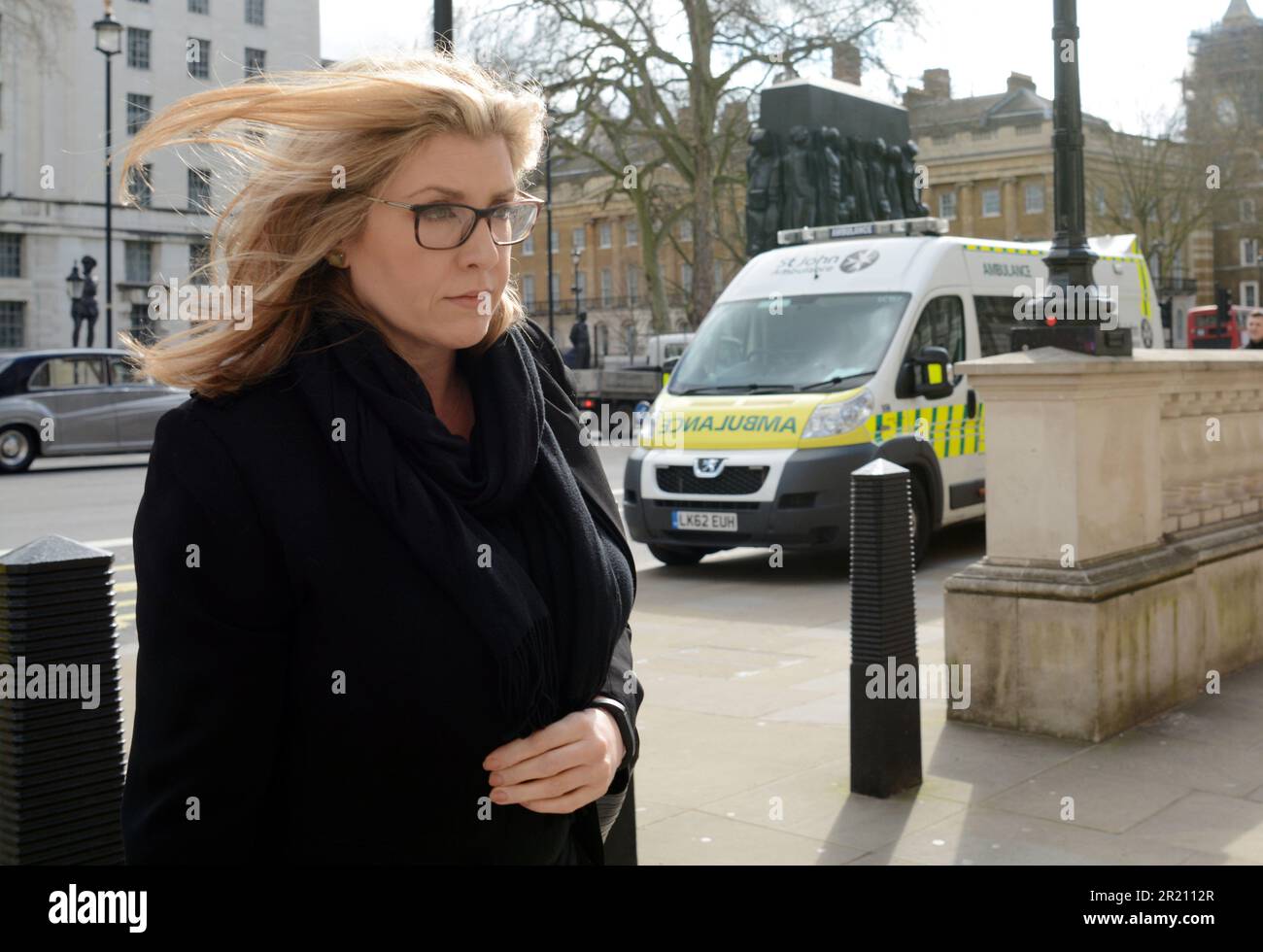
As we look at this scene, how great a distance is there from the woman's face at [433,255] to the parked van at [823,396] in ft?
26.2

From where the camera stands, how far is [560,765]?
5.75 feet

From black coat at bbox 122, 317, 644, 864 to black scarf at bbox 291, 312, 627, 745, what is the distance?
4 centimetres

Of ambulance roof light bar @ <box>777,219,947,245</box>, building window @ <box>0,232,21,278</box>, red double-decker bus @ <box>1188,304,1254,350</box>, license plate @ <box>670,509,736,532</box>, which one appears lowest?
license plate @ <box>670,509,736,532</box>

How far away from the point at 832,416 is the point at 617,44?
26468 millimetres

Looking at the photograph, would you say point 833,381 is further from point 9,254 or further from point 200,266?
point 9,254

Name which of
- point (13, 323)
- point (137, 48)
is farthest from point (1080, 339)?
point (137, 48)

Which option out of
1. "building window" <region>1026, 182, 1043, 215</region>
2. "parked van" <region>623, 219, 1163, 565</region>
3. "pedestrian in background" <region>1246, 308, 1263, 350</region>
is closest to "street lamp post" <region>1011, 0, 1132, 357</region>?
"parked van" <region>623, 219, 1163, 565</region>

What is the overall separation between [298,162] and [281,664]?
62 centimetres

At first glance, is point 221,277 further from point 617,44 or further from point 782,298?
point 617,44

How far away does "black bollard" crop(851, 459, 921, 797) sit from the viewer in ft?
15.6

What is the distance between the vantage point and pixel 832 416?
10070 mm

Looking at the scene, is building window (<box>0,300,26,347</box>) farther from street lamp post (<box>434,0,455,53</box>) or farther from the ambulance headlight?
street lamp post (<box>434,0,455,53</box>)
